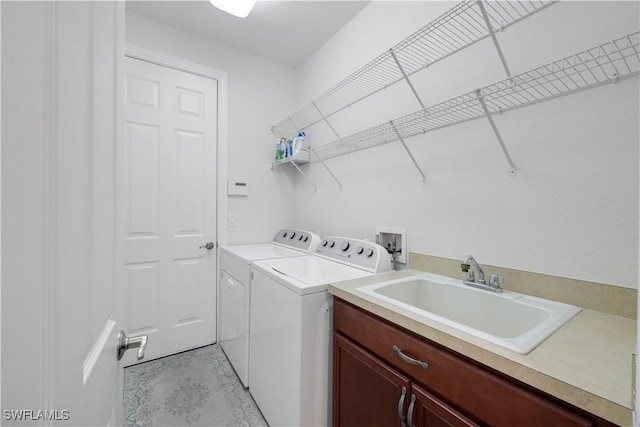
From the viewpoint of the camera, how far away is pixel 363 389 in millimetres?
1097

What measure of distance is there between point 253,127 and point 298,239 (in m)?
1.23

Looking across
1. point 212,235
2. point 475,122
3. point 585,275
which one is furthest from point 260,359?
point 475,122

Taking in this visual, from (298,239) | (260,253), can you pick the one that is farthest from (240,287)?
(298,239)

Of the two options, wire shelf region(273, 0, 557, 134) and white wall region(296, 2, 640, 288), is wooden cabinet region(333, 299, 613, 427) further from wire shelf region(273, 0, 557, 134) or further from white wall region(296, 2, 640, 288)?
wire shelf region(273, 0, 557, 134)

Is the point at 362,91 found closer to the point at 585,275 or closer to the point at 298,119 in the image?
the point at 298,119

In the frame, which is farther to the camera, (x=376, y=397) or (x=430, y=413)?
(x=376, y=397)

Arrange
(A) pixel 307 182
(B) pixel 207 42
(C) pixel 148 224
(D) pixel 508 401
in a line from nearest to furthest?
1. (D) pixel 508 401
2. (C) pixel 148 224
3. (B) pixel 207 42
4. (A) pixel 307 182

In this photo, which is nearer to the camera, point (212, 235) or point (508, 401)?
point (508, 401)

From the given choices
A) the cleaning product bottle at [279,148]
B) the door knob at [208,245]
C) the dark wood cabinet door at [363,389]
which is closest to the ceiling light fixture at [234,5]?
the cleaning product bottle at [279,148]

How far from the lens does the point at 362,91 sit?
200 cm

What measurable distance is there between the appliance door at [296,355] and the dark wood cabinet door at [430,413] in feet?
1.64

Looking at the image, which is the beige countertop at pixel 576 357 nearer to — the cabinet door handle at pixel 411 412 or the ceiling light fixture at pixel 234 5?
the cabinet door handle at pixel 411 412

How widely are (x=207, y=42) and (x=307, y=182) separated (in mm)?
1579

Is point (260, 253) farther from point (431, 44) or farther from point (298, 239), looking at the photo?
point (431, 44)
